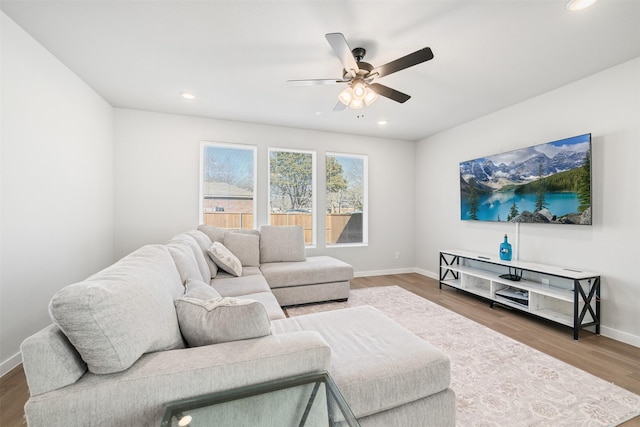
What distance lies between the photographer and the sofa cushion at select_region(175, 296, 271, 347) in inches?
43.9

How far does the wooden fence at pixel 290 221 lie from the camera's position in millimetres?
4203

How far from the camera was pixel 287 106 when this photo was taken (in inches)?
139

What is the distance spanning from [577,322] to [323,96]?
349cm

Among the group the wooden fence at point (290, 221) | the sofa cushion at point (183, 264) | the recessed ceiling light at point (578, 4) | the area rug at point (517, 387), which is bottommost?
the area rug at point (517, 387)

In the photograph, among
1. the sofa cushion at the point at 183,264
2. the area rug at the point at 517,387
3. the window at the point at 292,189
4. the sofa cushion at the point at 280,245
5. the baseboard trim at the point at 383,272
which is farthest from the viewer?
the baseboard trim at the point at 383,272

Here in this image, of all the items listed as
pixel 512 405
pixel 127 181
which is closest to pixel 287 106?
pixel 127 181

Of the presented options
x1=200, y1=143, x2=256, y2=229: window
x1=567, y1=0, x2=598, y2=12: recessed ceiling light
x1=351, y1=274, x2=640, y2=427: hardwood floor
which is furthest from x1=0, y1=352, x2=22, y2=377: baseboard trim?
x1=567, y1=0, x2=598, y2=12: recessed ceiling light

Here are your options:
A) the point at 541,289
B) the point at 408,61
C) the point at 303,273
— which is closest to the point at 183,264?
the point at 303,273

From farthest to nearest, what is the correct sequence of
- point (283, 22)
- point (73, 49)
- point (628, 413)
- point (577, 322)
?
point (577, 322)
point (73, 49)
point (283, 22)
point (628, 413)

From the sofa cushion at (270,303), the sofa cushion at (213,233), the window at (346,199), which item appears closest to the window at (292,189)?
the window at (346,199)

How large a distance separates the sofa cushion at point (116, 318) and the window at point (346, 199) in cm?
379

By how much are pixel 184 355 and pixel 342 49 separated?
2037mm

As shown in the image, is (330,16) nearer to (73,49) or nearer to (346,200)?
(73,49)

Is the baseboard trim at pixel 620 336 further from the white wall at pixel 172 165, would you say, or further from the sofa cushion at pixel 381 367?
the white wall at pixel 172 165
